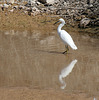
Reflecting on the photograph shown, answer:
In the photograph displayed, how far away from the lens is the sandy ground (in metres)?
5.35

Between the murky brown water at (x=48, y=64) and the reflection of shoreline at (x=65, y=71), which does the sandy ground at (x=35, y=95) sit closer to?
→ the murky brown water at (x=48, y=64)

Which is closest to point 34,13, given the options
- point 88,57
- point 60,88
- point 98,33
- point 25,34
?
point 25,34

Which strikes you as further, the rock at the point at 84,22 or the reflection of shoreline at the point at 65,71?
the rock at the point at 84,22

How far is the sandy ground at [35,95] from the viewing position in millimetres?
5352

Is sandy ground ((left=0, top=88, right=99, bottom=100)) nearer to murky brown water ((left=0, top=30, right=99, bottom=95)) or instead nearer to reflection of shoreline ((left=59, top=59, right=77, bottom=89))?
murky brown water ((left=0, top=30, right=99, bottom=95))

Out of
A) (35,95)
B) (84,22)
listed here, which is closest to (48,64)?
(35,95)

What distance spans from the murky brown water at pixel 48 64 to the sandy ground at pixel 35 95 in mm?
262

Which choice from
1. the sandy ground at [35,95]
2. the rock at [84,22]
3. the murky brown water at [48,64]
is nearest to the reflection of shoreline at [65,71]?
the murky brown water at [48,64]

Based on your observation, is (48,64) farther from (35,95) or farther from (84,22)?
(84,22)

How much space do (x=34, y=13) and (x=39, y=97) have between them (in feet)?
36.2

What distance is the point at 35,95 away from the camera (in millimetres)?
5484

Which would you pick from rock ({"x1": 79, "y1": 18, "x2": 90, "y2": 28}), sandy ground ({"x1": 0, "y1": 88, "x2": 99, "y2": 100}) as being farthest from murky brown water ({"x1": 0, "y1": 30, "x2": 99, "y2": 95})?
rock ({"x1": 79, "y1": 18, "x2": 90, "y2": 28})

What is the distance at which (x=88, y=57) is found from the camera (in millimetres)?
8570

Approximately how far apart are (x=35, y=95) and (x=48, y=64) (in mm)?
2357
